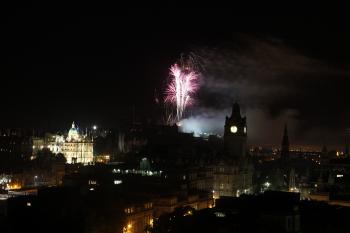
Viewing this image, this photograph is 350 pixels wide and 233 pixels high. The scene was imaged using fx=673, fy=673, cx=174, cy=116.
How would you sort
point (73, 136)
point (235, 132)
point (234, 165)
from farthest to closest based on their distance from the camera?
1. point (73, 136)
2. point (235, 132)
3. point (234, 165)

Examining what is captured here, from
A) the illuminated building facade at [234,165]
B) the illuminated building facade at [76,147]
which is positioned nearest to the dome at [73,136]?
the illuminated building facade at [76,147]

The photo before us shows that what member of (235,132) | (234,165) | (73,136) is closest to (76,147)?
(73,136)

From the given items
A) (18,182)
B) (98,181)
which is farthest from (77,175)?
(18,182)

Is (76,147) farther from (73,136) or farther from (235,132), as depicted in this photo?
(235,132)

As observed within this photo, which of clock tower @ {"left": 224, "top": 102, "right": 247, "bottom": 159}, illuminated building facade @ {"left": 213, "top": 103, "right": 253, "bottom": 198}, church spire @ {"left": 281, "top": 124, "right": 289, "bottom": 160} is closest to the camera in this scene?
illuminated building facade @ {"left": 213, "top": 103, "right": 253, "bottom": 198}

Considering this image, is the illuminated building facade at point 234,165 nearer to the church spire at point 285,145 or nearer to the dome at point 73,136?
the church spire at point 285,145

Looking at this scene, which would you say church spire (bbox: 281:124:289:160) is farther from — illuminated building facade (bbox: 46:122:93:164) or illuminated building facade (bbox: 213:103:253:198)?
Answer: illuminated building facade (bbox: 46:122:93:164)

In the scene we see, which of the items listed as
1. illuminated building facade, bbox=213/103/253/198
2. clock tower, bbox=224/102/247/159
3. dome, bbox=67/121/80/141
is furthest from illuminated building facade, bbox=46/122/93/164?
illuminated building facade, bbox=213/103/253/198

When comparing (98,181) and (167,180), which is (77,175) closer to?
(98,181)
